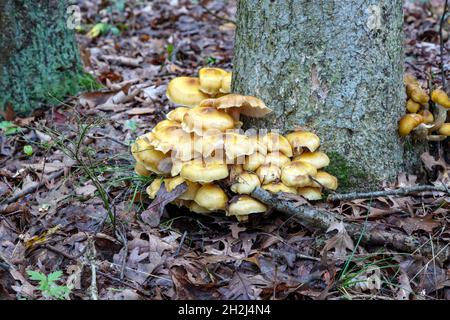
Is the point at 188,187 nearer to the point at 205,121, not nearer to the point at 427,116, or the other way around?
the point at 205,121

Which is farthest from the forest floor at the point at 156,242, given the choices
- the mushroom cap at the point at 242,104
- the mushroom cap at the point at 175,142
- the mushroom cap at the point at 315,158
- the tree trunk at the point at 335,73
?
the mushroom cap at the point at 242,104

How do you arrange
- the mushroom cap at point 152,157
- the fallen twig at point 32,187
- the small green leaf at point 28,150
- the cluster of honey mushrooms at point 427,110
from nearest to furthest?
1. the mushroom cap at point 152,157
2. the cluster of honey mushrooms at point 427,110
3. the fallen twig at point 32,187
4. the small green leaf at point 28,150

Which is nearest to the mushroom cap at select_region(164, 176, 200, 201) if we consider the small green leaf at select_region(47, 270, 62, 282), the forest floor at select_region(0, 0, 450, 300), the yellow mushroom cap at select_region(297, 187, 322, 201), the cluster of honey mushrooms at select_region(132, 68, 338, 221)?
the cluster of honey mushrooms at select_region(132, 68, 338, 221)

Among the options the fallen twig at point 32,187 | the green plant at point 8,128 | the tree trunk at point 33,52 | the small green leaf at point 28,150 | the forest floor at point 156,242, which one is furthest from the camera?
the tree trunk at point 33,52

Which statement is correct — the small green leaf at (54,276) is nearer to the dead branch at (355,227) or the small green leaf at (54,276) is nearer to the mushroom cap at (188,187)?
the mushroom cap at (188,187)

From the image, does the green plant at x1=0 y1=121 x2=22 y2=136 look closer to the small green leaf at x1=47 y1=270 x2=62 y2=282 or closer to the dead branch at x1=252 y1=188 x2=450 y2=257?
the small green leaf at x1=47 y1=270 x2=62 y2=282

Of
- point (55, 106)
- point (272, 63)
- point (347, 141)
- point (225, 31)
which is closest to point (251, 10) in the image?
point (272, 63)

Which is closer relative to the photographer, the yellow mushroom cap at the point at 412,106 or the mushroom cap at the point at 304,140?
the mushroom cap at the point at 304,140

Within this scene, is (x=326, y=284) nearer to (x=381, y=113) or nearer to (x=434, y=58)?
(x=381, y=113)
